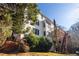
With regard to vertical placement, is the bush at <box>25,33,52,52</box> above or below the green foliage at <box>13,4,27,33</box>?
below

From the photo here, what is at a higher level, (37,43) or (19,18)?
(19,18)

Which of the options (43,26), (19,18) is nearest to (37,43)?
(43,26)

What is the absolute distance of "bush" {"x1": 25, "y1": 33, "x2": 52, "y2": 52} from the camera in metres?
1.89

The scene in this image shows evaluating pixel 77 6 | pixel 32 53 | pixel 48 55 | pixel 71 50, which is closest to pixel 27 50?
pixel 32 53

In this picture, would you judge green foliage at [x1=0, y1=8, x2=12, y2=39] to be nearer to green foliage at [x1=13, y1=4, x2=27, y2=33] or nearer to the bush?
green foliage at [x1=13, y1=4, x2=27, y2=33]

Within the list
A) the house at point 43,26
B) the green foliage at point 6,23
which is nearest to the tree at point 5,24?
the green foliage at point 6,23

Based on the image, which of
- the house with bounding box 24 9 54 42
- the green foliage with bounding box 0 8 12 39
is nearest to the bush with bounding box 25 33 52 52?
the house with bounding box 24 9 54 42

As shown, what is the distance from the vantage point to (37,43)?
190 centimetres

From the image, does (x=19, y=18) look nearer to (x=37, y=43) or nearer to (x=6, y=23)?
(x=6, y=23)

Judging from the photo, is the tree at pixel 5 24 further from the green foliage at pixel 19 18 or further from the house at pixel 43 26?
the house at pixel 43 26

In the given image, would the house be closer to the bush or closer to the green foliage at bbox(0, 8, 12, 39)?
the bush

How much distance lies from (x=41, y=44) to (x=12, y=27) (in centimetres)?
33

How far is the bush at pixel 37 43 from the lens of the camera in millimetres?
1890

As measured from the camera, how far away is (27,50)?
1889 mm
